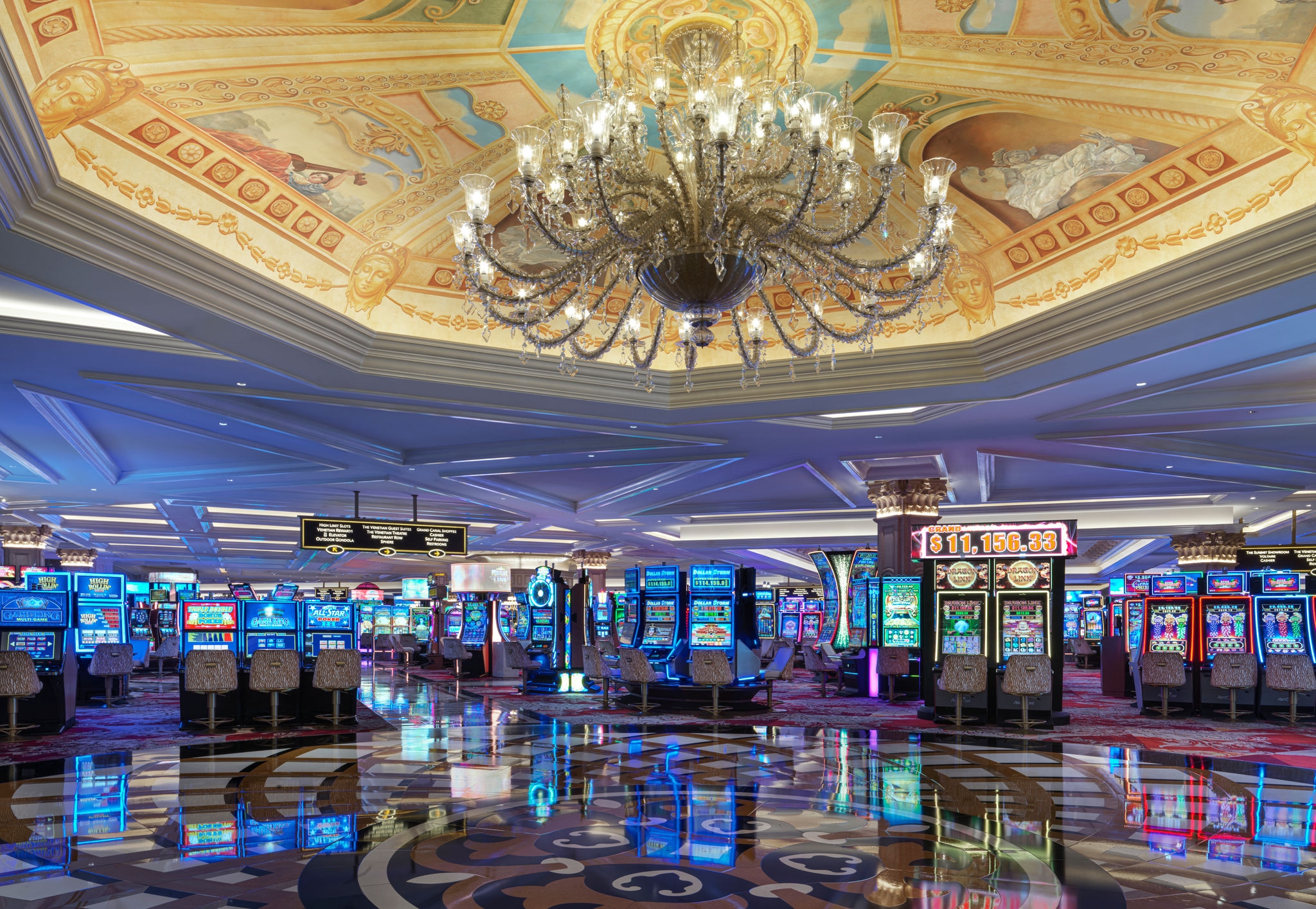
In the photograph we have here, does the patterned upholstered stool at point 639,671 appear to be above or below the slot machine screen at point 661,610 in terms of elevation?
below

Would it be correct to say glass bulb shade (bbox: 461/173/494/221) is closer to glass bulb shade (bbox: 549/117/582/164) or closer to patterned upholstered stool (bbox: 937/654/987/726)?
glass bulb shade (bbox: 549/117/582/164)

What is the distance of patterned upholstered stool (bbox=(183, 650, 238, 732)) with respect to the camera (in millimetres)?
9336

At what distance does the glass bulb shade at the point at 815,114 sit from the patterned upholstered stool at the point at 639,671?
872cm

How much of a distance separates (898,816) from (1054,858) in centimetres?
98

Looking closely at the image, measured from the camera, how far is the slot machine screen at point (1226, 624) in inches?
466

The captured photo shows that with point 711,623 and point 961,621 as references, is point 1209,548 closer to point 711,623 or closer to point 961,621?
point 961,621

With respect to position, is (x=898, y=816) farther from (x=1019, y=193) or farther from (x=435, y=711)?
(x=435, y=711)

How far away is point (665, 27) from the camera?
446 centimetres

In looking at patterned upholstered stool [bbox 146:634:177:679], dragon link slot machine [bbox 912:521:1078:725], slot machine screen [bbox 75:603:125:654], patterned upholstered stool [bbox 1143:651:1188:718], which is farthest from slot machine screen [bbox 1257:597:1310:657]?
patterned upholstered stool [bbox 146:634:177:679]

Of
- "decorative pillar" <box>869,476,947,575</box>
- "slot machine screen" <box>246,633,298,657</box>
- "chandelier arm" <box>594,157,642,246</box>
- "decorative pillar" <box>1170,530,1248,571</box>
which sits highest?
"chandelier arm" <box>594,157,642,246</box>

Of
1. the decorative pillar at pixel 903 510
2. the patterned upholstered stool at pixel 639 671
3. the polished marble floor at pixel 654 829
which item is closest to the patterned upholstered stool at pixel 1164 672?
the decorative pillar at pixel 903 510

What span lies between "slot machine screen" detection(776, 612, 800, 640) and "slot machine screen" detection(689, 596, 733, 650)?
16.0 meters

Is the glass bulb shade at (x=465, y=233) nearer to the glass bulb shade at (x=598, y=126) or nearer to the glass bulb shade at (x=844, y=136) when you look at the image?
the glass bulb shade at (x=598, y=126)

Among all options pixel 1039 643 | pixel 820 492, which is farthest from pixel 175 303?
pixel 820 492
